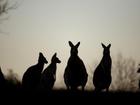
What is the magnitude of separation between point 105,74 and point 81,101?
398 inches

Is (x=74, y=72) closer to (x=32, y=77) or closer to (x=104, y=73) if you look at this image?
(x=104, y=73)

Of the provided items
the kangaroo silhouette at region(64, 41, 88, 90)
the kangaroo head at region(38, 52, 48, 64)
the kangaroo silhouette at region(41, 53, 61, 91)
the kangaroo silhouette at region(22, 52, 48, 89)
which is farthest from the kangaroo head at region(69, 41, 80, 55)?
the kangaroo silhouette at region(22, 52, 48, 89)

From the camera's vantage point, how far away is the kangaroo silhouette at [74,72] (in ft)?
69.5

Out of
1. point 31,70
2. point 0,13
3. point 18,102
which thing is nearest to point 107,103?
point 18,102

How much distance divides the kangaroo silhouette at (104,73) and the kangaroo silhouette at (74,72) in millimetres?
1140

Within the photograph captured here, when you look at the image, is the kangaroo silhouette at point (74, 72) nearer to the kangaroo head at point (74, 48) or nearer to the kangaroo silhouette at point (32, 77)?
the kangaroo head at point (74, 48)

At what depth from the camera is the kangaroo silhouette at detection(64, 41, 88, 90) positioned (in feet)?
69.5

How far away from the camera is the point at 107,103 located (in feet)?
39.4

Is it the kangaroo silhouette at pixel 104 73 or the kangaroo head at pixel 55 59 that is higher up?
the kangaroo head at pixel 55 59

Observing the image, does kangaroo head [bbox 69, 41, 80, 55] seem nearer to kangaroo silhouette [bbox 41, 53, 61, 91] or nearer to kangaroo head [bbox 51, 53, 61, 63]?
kangaroo silhouette [bbox 41, 53, 61, 91]

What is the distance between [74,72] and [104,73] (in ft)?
6.13

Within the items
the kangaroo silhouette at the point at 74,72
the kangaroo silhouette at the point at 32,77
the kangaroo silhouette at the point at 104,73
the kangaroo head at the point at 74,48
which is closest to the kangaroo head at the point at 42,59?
the kangaroo silhouette at the point at 32,77

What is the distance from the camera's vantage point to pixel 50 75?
22.0 m

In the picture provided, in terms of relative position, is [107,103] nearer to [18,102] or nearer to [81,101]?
[81,101]
